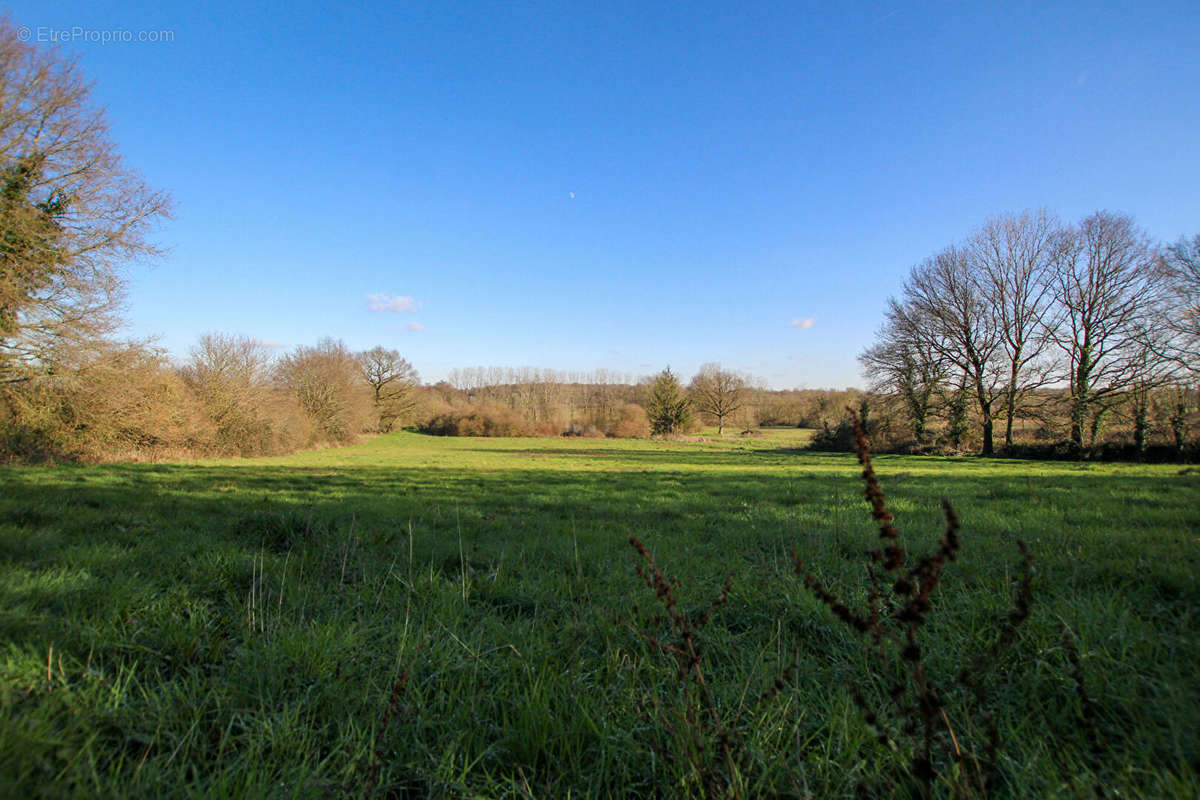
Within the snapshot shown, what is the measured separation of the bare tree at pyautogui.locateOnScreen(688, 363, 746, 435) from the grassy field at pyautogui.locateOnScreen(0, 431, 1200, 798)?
6236 centimetres

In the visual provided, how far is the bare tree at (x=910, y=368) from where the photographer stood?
3041 cm

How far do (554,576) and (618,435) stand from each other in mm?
60057

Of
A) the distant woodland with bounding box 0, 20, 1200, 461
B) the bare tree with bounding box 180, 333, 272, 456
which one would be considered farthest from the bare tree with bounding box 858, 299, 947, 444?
the bare tree with bounding box 180, 333, 272, 456

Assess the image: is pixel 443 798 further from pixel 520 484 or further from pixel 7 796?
pixel 520 484

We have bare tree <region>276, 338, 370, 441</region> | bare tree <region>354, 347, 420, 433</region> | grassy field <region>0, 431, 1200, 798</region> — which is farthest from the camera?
bare tree <region>354, 347, 420, 433</region>

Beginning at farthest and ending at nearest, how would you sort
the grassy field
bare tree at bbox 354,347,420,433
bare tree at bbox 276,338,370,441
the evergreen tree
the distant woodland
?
bare tree at bbox 354,347,420,433 → the evergreen tree → bare tree at bbox 276,338,370,441 → the distant woodland → the grassy field

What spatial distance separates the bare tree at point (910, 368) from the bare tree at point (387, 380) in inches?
2277

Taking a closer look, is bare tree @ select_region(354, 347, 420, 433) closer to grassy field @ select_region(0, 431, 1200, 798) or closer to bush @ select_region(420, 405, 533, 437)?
bush @ select_region(420, 405, 533, 437)

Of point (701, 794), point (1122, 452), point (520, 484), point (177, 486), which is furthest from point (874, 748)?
point (1122, 452)

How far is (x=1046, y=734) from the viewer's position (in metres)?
1.87

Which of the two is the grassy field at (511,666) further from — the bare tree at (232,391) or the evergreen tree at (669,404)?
the evergreen tree at (669,404)

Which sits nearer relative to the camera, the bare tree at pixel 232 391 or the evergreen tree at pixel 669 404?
the bare tree at pixel 232 391

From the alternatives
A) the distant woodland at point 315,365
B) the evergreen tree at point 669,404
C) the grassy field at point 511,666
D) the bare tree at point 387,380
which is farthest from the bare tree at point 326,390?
the grassy field at point 511,666

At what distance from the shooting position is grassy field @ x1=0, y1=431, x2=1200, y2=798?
166 centimetres
